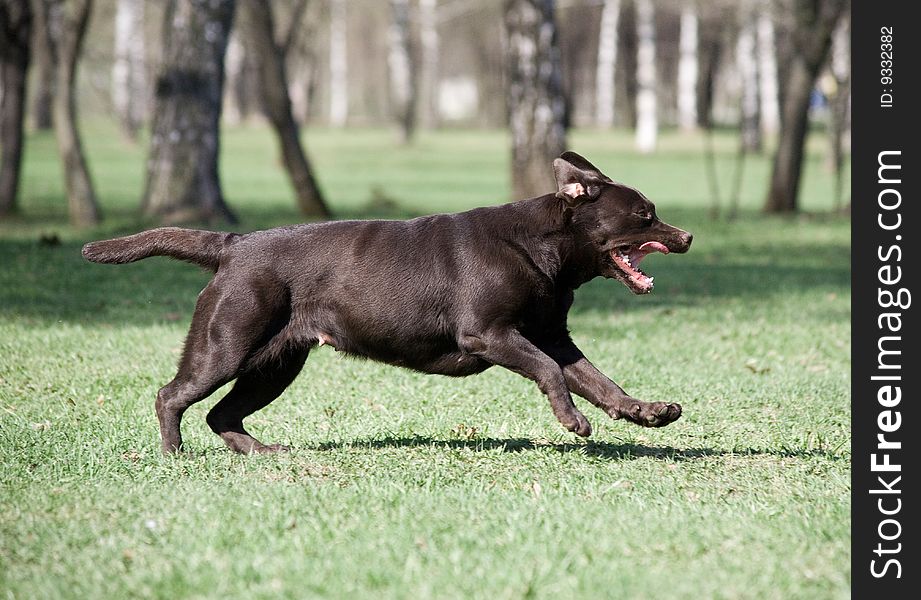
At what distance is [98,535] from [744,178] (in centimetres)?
3223

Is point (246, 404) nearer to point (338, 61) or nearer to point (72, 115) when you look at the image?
point (72, 115)

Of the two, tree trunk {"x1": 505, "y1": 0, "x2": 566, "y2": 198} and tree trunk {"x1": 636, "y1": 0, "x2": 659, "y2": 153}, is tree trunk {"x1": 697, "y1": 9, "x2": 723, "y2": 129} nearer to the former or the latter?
tree trunk {"x1": 636, "y1": 0, "x2": 659, "y2": 153}

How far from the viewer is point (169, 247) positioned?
611cm

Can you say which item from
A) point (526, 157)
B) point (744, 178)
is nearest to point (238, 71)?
point (744, 178)

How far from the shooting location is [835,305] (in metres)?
12.2

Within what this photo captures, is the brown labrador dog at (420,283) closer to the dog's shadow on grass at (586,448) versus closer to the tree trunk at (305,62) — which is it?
the dog's shadow on grass at (586,448)

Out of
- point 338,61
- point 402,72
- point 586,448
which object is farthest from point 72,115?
point 338,61

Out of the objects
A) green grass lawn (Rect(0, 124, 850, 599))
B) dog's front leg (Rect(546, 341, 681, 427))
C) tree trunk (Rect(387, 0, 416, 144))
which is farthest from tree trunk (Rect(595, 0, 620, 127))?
dog's front leg (Rect(546, 341, 681, 427))

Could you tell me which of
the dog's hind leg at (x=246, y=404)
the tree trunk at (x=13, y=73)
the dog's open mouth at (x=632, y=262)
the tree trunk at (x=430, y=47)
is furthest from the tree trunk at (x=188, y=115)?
the tree trunk at (x=430, y=47)

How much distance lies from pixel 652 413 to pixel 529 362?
589mm

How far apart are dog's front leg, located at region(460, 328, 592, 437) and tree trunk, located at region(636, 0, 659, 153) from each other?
132 feet

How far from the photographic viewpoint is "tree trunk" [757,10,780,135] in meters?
48.7

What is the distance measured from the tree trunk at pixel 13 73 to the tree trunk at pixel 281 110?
3161 millimetres
